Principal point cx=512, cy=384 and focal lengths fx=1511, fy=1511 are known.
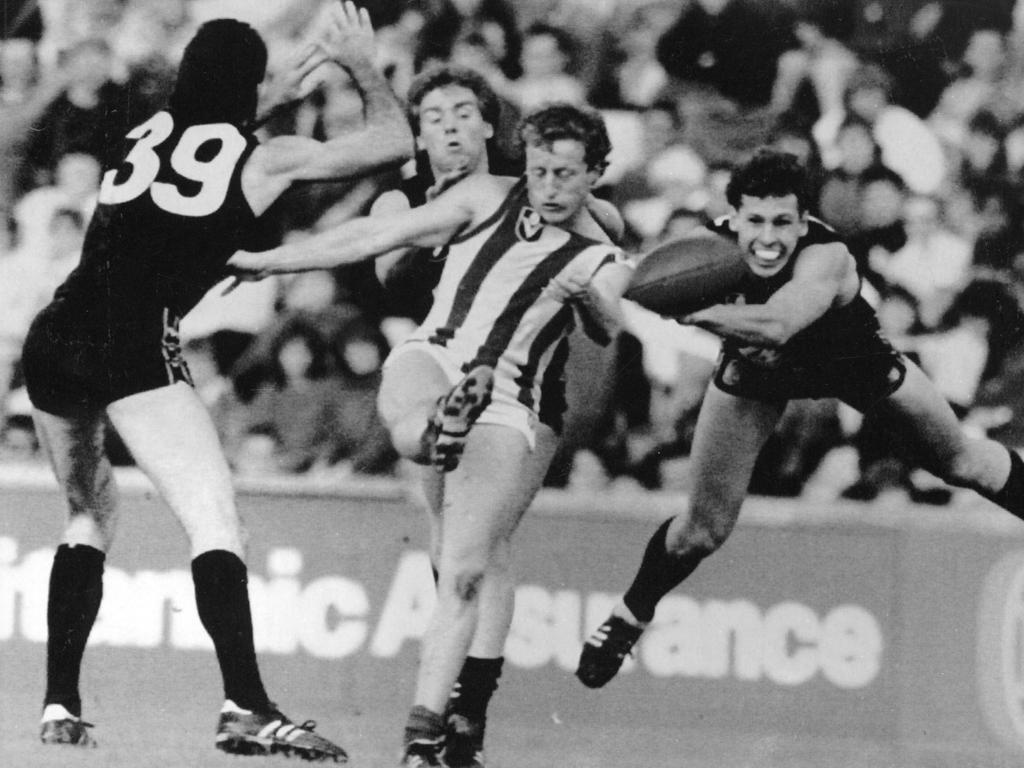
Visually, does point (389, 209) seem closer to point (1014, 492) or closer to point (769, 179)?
point (769, 179)

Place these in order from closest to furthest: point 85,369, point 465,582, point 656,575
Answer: point 465,582 < point 85,369 < point 656,575

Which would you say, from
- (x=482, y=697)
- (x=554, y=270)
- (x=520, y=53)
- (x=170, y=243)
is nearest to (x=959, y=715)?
(x=482, y=697)

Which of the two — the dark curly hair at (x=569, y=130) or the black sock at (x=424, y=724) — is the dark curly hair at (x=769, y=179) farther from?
the black sock at (x=424, y=724)

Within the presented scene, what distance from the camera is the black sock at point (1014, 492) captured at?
183 inches

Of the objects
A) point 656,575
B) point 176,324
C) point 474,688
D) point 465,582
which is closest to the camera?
point 465,582

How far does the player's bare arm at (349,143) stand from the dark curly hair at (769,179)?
993 millimetres

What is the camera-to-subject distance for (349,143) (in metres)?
4.57

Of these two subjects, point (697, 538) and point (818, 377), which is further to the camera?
point (697, 538)

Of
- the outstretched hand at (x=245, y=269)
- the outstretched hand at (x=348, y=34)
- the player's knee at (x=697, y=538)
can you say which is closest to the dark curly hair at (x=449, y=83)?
the outstretched hand at (x=348, y=34)

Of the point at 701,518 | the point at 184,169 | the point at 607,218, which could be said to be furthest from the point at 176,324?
the point at 701,518

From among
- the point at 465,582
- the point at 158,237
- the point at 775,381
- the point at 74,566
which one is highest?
the point at 158,237

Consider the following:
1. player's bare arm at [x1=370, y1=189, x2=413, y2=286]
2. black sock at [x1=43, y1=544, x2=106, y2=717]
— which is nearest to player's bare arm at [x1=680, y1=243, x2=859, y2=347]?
player's bare arm at [x1=370, y1=189, x2=413, y2=286]

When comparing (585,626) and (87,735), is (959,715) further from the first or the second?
(87,735)

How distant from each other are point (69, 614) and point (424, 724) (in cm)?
124
